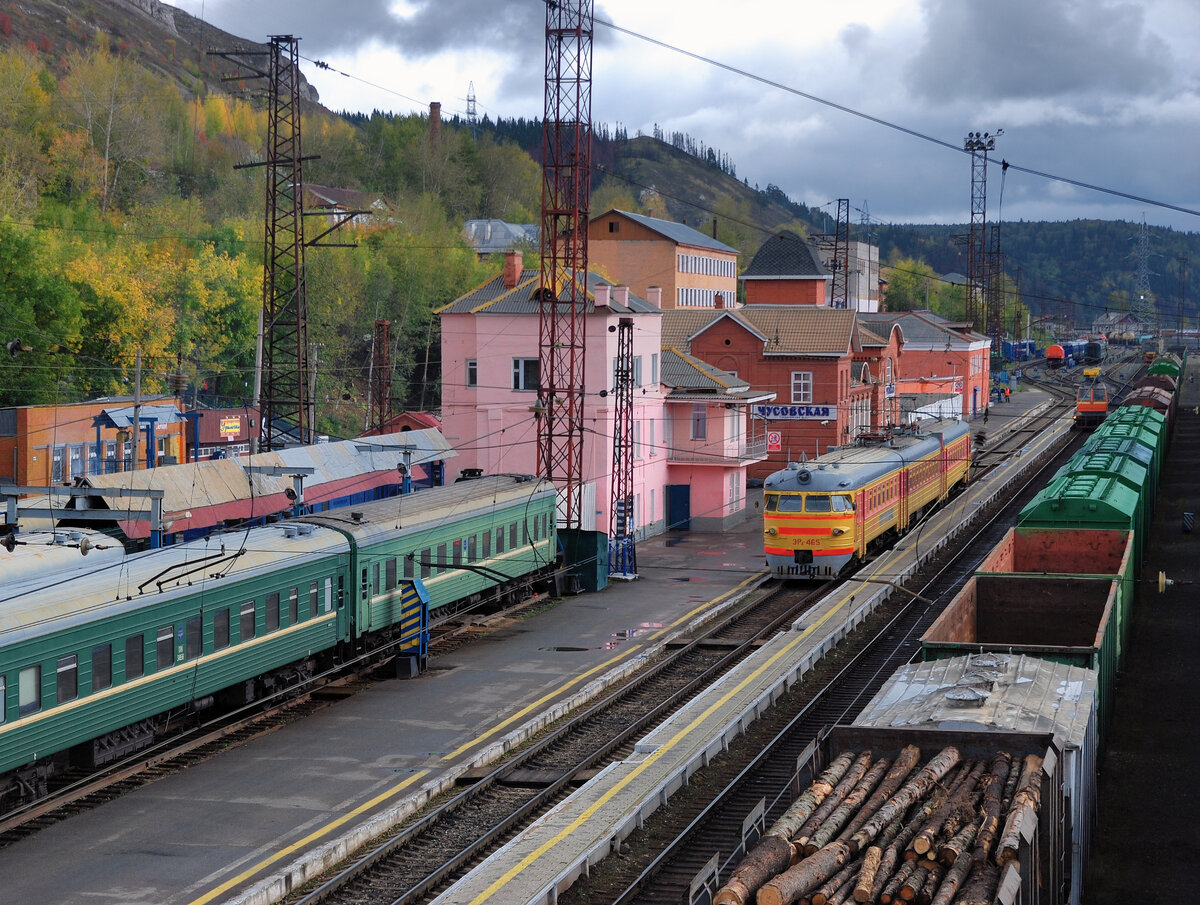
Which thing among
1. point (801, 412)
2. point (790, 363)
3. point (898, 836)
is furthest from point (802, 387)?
point (898, 836)

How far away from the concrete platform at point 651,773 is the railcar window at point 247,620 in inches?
267

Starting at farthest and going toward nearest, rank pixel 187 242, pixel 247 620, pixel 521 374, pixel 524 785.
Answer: pixel 187 242 < pixel 521 374 < pixel 247 620 < pixel 524 785

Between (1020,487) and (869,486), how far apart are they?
83.3 feet

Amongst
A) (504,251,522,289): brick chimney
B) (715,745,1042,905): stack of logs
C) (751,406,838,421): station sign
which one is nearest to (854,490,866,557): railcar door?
(504,251,522,289): brick chimney

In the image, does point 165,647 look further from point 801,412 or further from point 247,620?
point 801,412

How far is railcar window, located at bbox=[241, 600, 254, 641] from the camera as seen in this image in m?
23.1

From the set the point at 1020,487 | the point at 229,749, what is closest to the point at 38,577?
the point at 229,749

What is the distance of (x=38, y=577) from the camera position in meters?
20.2

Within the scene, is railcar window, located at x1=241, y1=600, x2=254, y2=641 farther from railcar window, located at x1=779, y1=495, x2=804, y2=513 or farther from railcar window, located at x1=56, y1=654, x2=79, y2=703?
railcar window, located at x1=779, y1=495, x2=804, y2=513

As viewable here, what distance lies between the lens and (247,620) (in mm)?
23203

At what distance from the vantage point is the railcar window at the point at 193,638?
21.5 meters

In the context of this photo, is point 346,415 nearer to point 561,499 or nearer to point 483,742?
point 561,499

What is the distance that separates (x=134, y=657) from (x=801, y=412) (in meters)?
41.6

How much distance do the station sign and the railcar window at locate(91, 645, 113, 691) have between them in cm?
4104
